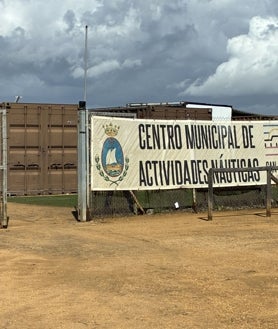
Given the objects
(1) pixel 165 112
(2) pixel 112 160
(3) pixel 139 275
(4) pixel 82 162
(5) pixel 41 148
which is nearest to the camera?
(3) pixel 139 275

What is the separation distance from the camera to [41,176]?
19.2 meters

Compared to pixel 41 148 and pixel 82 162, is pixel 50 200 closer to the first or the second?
pixel 41 148

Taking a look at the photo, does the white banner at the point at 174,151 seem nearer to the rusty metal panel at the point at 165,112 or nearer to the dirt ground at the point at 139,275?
the dirt ground at the point at 139,275

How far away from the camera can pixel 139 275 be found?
701 centimetres

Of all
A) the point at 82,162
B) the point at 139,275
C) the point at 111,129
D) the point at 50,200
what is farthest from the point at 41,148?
the point at 139,275

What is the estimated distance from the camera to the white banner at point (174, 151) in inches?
486

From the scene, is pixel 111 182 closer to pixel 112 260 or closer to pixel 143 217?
pixel 143 217

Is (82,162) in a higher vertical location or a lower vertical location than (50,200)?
higher

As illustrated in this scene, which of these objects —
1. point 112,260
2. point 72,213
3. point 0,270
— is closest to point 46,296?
point 0,270

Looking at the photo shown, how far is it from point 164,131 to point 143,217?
6.92 ft

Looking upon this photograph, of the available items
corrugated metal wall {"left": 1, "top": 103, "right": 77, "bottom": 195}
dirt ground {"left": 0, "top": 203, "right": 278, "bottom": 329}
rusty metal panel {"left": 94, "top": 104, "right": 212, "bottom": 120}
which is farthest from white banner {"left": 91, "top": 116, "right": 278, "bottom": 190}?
corrugated metal wall {"left": 1, "top": 103, "right": 77, "bottom": 195}

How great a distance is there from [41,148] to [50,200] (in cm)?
264

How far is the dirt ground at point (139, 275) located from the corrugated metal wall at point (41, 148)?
726 cm

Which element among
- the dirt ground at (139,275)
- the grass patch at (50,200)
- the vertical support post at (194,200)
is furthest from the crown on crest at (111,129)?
the grass patch at (50,200)
